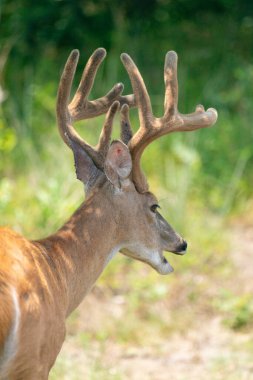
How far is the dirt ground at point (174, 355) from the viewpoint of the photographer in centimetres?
661

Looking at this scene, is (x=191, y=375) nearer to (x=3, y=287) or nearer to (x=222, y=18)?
(x=3, y=287)

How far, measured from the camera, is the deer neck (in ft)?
16.5

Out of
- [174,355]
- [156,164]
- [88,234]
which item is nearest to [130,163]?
[88,234]

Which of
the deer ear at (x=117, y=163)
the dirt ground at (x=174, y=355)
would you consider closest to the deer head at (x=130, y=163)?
the deer ear at (x=117, y=163)

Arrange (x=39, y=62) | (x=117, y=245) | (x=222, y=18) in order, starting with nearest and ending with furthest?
(x=117, y=245)
(x=39, y=62)
(x=222, y=18)

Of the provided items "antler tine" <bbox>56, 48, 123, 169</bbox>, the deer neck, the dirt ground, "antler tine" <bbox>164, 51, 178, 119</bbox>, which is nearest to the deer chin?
the deer neck

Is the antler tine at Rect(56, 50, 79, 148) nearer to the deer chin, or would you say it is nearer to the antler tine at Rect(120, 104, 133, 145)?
the antler tine at Rect(120, 104, 133, 145)

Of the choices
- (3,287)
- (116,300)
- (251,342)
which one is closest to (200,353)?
(251,342)

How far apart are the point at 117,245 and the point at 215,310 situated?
2.59 meters

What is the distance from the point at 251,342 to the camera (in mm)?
7172

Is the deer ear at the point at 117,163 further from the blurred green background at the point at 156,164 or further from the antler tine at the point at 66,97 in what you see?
the blurred green background at the point at 156,164

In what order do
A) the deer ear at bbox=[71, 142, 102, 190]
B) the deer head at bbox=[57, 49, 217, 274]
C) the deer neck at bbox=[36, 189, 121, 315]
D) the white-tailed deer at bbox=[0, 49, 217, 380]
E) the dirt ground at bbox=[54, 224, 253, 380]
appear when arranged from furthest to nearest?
the dirt ground at bbox=[54, 224, 253, 380]
the deer ear at bbox=[71, 142, 102, 190]
the deer head at bbox=[57, 49, 217, 274]
the deer neck at bbox=[36, 189, 121, 315]
the white-tailed deer at bbox=[0, 49, 217, 380]

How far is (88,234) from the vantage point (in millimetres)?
5133

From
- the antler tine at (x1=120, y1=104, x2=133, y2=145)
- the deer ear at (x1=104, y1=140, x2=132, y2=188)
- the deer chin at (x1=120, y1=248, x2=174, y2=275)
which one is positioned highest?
the antler tine at (x1=120, y1=104, x2=133, y2=145)
